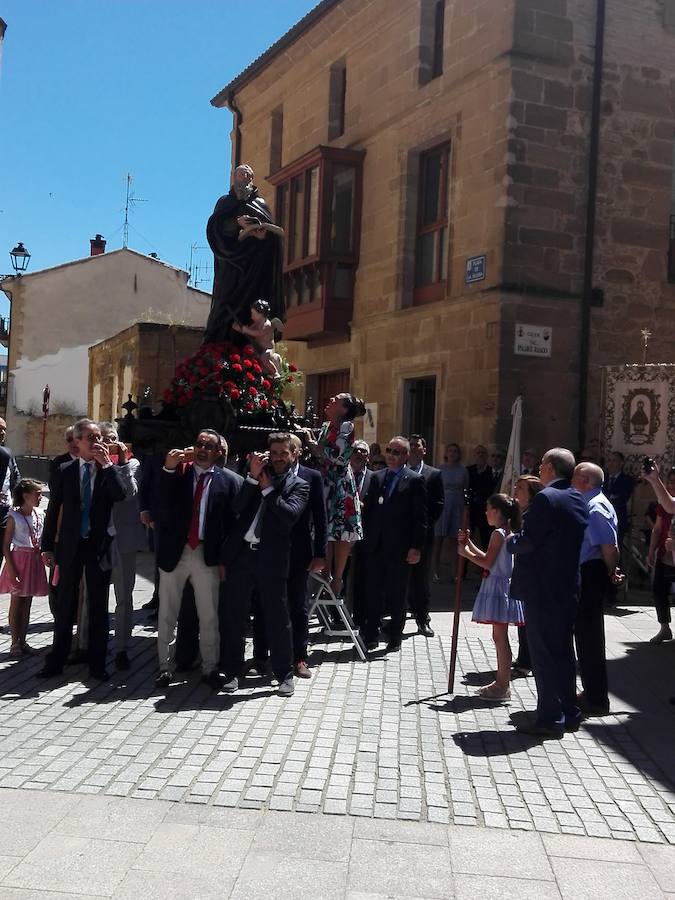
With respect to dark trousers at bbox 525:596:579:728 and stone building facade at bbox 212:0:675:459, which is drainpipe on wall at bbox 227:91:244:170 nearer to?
stone building facade at bbox 212:0:675:459

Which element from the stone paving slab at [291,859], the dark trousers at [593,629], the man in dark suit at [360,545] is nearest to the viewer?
A: the stone paving slab at [291,859]

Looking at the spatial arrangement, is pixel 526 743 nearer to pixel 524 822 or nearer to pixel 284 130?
pixel 524 822

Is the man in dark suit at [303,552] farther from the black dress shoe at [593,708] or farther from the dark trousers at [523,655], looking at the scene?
the black dress shoe at [593,708]

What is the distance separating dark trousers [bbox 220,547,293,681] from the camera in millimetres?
6680

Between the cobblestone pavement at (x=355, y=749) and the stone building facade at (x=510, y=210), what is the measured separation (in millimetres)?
6925

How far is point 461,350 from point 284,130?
8.52 meters

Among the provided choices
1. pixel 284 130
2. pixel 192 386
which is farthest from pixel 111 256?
pixel 192 386

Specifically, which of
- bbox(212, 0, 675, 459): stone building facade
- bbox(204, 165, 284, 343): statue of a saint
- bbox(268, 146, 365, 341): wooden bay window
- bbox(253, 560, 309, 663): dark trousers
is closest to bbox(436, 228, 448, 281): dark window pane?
bbox(212, 0, 675, 459): stone building facade

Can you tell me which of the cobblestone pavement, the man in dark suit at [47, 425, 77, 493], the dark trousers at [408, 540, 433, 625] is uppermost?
the man in dark suit at [47, 425, 77, 493]

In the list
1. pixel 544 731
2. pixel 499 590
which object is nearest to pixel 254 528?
pixel 499 590

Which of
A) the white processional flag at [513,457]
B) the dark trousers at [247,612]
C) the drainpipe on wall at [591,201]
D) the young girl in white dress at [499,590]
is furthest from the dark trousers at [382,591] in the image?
the drainpipe on wall at [591,201]

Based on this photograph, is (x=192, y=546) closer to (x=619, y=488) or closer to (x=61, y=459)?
(x=61, y=459)

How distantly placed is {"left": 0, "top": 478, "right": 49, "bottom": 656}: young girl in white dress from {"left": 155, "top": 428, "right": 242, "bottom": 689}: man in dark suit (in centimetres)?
142

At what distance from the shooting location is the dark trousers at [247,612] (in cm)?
668
